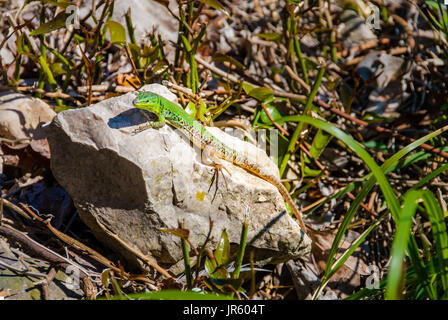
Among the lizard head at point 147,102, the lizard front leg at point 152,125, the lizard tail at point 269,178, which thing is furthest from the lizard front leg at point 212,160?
the lizard head at point 147,102

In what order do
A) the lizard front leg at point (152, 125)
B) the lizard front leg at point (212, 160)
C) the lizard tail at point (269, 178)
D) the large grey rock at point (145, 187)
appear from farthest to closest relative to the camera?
1. the lizard tail at point (269, 178)
2. the lizard front leg at point (212, 160)
3. the lizard front leg at point (152, 125)
4. the large grey rock at point (145, 187)

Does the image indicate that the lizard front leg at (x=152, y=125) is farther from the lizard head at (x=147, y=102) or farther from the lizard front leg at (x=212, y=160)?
the lizard front leg at (x=212, y=160)

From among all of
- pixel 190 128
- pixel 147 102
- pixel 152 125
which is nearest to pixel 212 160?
pixel 190 128

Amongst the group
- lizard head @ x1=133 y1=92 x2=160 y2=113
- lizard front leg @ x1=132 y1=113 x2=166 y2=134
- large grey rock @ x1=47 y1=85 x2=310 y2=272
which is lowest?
large grey rock @ x1=47 y1=85 x2=310 y2=272

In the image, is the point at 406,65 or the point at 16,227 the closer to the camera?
the point at 16,227

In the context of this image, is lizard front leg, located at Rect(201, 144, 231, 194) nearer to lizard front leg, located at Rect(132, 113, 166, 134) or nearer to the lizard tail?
the lizard tail

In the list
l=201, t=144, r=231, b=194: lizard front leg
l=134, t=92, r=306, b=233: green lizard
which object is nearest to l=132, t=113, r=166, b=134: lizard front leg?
l=134, t=92, r=306, b=233: green lizard
